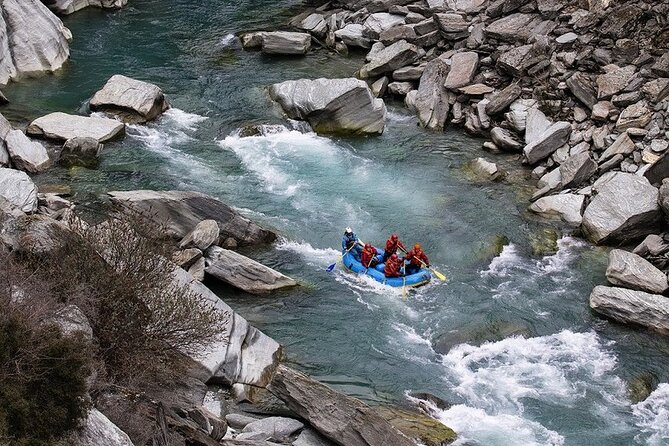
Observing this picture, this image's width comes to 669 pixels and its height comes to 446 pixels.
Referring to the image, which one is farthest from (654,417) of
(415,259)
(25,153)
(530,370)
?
(25,153)

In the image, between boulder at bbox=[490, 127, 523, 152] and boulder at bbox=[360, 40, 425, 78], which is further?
boulder at bbox=[360, 40, 425, 78]

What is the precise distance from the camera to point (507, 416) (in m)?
18.9

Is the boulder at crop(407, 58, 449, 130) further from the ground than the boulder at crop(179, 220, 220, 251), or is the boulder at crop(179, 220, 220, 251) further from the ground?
the boulder at crop(179, 220, 220, 251)

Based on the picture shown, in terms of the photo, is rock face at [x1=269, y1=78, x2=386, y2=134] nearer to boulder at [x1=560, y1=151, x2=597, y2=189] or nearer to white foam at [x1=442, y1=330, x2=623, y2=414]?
boulder at [x1=560, y1=151, x2=597, y2=189]

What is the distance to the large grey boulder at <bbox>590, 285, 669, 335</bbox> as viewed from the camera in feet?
72.5

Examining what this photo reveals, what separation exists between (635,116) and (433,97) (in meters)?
8.17

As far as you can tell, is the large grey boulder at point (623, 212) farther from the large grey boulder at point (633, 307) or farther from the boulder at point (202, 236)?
the boulder at point (202, 236)

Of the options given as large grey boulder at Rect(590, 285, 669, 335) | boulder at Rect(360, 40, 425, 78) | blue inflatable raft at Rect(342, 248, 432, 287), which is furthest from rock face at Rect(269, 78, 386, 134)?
large grey boulder at Rect(590, 285, 669, 335)

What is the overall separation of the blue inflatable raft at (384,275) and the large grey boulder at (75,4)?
26670 mm

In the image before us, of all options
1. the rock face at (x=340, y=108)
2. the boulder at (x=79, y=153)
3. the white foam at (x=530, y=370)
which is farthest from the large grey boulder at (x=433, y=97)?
the white foam at (x=530, y=370)

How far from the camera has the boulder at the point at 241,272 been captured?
2272 cm

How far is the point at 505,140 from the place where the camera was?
31531 mm

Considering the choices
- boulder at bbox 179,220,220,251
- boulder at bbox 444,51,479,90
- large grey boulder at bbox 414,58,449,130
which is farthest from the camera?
boulder at bbox 444,51,479,90

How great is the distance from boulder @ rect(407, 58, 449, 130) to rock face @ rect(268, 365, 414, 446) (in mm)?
19537
